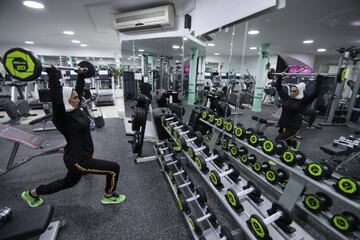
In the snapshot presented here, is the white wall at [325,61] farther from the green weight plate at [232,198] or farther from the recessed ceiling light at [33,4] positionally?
the recessed ceiling light at [33,4]

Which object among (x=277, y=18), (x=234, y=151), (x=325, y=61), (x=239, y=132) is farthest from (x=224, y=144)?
(x=325, y=61)

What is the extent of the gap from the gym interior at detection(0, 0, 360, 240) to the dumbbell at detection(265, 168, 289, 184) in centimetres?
1

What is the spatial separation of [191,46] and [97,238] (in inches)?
144

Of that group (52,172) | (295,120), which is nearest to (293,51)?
(295,120)

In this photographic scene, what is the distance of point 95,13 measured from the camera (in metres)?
3.32

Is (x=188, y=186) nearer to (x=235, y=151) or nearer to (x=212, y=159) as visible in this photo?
(x=212, y=159)

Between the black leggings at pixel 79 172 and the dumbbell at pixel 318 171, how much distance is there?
1860 mm

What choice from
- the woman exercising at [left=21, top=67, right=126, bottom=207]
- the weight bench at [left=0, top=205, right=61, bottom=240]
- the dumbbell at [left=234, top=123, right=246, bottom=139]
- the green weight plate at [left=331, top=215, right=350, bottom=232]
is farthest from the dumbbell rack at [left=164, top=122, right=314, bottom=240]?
the weight bench at [left=0, top=205, right=61, bottom=240]

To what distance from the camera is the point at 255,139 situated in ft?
6.59

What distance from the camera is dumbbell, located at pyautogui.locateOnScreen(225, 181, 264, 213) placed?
1.36m

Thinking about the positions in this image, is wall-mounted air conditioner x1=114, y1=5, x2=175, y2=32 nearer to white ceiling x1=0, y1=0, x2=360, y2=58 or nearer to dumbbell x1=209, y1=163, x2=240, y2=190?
white ceiling x1=0, y1=0, x2=360, y2=58

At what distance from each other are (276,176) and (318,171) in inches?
25.3

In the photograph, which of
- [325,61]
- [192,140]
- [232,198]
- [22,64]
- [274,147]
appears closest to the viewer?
[22,64]

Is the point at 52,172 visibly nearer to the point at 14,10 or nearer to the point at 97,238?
the point at 97,238
